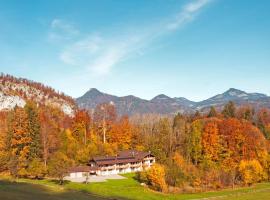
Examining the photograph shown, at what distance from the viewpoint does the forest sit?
286ft

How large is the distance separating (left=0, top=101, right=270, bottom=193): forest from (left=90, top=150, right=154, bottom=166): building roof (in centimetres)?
377

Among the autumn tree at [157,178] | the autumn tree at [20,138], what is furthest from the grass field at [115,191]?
the autumn tree at [20,138]

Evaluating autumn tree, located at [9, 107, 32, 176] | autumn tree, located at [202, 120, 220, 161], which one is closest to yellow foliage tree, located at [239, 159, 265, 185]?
autumn tree, located at [202, 120, 220, 161]

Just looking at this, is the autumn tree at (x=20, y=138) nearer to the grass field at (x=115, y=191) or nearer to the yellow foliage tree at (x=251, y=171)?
the grass field at (x=115, y=191)

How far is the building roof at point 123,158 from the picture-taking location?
10293 cm

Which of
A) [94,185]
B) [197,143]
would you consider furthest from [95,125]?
[94,185]

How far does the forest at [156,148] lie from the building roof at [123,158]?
3.77 meters

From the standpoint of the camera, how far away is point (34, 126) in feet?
324

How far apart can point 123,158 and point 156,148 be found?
39.5 ft

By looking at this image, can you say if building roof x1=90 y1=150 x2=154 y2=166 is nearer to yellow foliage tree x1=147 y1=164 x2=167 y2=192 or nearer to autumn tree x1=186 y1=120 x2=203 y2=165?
autumn tree x1=186 y1=120 x2=203 y2=165

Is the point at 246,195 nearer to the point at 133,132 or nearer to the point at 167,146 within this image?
the point at 167,146

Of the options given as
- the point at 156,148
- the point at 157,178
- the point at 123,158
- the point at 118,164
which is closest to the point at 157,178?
the point at 157,178

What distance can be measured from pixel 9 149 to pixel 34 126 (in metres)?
8.94

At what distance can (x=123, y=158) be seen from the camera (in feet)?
354
